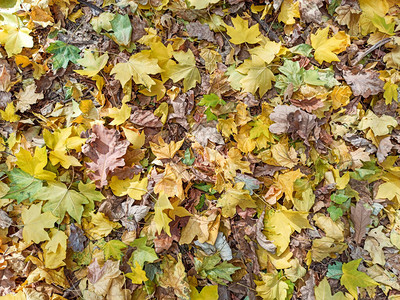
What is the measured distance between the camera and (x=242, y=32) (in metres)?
1.63

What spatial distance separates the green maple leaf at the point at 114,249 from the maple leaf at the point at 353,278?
107 cm

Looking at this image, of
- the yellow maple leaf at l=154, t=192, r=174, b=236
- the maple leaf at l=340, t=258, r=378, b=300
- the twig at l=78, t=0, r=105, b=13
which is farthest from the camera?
the twig at l=78, t=0, r=105, b=13

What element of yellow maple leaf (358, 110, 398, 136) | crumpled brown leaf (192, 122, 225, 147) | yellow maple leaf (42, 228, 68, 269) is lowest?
yellow maple leaf (42, 228, 68, 269)

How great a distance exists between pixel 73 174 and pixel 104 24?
0.77 metres

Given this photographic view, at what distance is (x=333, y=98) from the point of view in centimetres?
165

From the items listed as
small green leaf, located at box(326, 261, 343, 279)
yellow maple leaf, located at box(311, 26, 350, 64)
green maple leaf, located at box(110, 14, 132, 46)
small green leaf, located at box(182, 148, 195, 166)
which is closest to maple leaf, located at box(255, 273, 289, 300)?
small green leaf, located at box(326, 261, 343, 279)

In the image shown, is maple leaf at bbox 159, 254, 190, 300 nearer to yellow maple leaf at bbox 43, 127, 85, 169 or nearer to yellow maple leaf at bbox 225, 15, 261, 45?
yellow maple leaf at bbox 43, 127, 85, 169

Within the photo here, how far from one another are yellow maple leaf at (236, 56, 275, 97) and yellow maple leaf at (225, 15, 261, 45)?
10 cm

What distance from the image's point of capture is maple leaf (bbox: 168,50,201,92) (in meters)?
1.62

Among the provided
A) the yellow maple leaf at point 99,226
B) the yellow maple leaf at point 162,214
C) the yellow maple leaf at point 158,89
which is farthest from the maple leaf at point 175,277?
the yellow maple leaf at point 158,89

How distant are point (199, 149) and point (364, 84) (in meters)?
0.91

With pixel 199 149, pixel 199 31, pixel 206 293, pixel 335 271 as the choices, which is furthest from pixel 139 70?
pixel 335 271

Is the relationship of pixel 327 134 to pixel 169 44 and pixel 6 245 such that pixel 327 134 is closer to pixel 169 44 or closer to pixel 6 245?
pixel 169 44

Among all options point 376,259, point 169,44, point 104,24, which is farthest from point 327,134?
point 104,24
